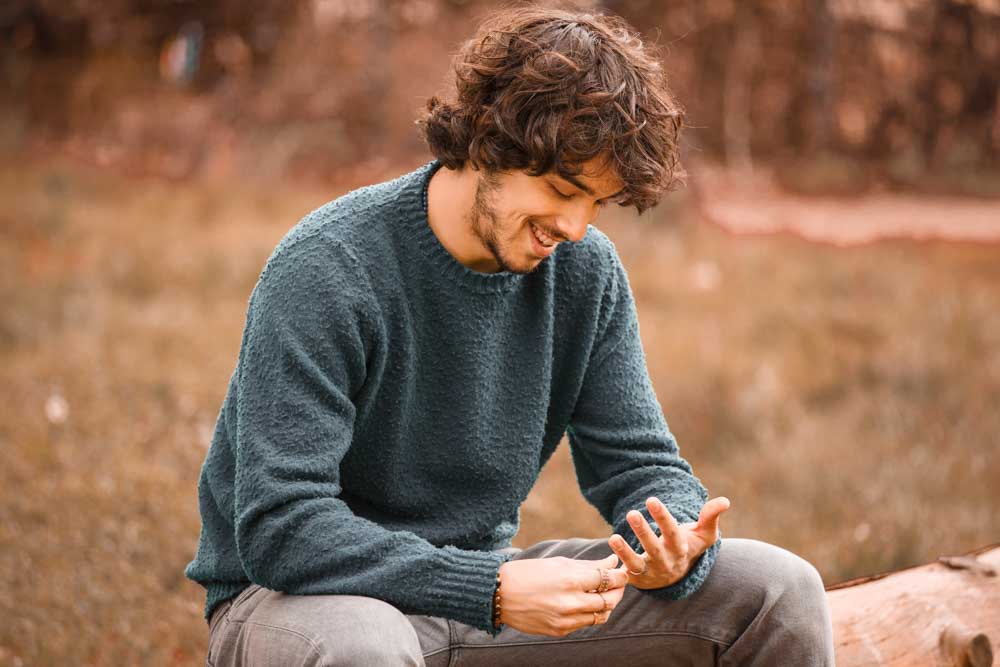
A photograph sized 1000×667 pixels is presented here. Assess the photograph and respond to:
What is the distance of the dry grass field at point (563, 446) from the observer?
362 cm

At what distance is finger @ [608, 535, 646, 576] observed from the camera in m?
1.90

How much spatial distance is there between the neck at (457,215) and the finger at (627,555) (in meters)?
0.58

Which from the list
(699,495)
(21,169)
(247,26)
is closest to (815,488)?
(699,495)

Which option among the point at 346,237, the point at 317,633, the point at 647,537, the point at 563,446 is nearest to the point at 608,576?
the point at 647,537

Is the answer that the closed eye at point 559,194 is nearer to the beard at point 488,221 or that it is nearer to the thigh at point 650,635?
the beard at point 488,221

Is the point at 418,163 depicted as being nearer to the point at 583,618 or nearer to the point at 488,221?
the point at 488,221

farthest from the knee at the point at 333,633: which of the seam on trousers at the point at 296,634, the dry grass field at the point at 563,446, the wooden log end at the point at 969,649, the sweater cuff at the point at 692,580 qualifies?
the dry grass field at the point at 563,446

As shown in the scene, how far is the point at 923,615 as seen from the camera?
2.52m

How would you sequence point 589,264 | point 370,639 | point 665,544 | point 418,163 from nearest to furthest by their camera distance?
point 370,639
point 665,544
point 589,264
point 418,163

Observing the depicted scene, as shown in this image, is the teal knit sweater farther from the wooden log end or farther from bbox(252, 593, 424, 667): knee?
the wooden log end

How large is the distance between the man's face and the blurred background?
38cm

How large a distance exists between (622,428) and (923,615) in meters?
0.82

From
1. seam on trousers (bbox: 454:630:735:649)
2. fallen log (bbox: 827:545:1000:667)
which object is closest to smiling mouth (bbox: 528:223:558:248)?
seam on trousers (bbox: 454:630:735:649)

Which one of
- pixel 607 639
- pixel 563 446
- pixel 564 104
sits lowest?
pixel 563 446
